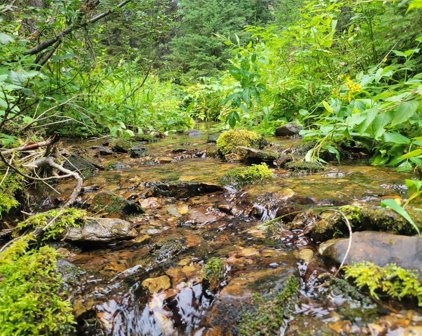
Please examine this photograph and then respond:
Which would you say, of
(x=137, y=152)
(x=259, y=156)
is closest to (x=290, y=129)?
(x=259, y=156)

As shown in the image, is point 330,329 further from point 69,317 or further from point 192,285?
point 69,317

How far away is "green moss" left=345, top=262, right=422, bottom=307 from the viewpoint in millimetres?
1235

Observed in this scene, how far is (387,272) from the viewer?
1.31 metres

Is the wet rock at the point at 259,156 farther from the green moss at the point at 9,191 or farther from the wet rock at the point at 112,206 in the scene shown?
the green moss at the point at 9,191

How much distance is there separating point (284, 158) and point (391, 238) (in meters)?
2.13

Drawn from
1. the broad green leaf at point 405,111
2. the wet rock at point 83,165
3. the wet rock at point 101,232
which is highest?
the broad green leaf at point 405,111

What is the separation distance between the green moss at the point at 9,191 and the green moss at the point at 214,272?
162 cm

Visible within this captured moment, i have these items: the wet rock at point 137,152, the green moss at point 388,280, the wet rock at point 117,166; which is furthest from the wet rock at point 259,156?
the green moss at point 388,280

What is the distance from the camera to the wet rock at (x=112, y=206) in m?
2.37

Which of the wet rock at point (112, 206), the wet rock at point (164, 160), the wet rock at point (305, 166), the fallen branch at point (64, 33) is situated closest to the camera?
the wet rock at point (112, 206)

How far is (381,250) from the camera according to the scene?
1397 mm

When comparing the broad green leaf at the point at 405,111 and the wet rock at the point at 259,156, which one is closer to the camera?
the broad green leaf at the point at 405,111

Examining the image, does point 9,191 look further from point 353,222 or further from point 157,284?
point 353,222

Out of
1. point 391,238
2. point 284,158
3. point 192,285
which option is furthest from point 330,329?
point 284,158
